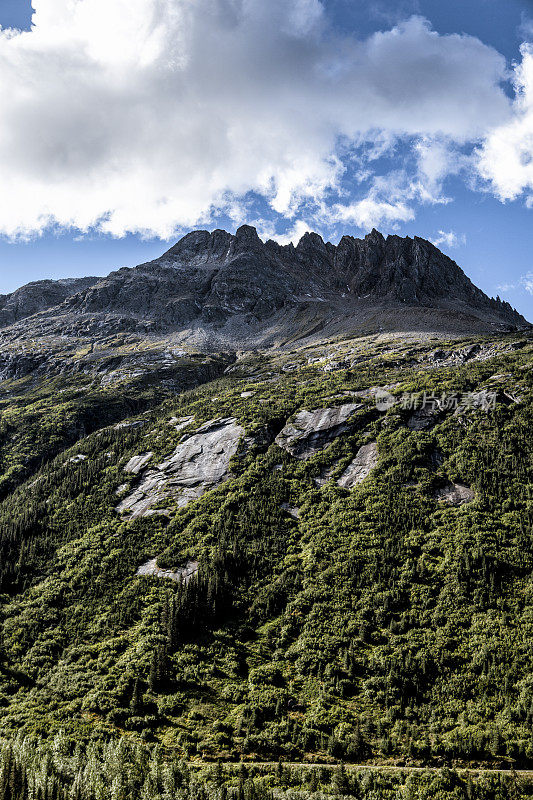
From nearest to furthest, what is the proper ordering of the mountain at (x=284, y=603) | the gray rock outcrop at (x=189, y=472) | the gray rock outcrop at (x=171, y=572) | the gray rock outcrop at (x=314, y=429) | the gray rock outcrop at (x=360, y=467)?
the mountain at (x=284, y=603)
the gray rock outcrop at (x=171, y=572)
the gray rock outcrop at (x=360, y=467)
the gray rock outcrop at (x=189, y=472)
the gray rock outcrop at (x=314, y=429)

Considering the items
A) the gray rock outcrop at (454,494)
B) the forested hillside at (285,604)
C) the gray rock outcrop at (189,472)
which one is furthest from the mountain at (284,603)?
the gray rock outcrop at (189,472)

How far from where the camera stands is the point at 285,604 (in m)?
48.2

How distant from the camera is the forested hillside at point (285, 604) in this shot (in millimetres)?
29766

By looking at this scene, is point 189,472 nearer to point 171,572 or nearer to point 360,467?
point 171,572

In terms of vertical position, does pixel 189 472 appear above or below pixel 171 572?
above

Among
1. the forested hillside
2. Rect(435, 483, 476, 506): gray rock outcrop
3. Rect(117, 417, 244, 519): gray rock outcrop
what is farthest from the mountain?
Rect(117, 417, 244, 519): gray rock outcrop

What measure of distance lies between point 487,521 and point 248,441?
4701 cm

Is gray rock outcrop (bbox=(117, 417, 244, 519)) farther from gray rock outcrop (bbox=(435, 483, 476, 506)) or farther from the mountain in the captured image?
gray rock outcrop (bbox=(435, 483, 476, 506))

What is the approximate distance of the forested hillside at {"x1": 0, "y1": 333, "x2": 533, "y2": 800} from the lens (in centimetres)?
2977

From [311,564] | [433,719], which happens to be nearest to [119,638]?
[311,564]

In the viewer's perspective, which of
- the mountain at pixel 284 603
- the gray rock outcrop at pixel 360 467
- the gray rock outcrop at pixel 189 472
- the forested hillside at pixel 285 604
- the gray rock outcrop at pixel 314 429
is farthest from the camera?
the gray rock outcrop at pixel 314 429

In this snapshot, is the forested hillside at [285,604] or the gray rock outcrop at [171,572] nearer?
the forested hillside at [285,604]

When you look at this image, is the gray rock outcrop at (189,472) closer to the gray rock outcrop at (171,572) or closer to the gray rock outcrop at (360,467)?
the gray rock outcrop at (171,572)

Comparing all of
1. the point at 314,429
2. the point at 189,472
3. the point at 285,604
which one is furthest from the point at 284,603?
the point at 314,429
